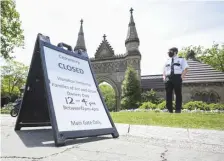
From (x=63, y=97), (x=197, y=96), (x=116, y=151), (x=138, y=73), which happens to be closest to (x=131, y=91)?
(x=138, y=73)

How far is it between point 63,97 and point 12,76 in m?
52.7

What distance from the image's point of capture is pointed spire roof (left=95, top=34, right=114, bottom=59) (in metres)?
37.4

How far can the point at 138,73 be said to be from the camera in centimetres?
3241

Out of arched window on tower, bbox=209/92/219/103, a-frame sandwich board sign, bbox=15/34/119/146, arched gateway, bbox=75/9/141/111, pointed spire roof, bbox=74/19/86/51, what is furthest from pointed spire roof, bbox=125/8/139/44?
a-frame sandwich board sign, bbox=15/34/119/146

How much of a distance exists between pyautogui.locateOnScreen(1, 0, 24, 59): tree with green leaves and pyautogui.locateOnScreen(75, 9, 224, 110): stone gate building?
688 cm

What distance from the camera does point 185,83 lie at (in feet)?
90.4

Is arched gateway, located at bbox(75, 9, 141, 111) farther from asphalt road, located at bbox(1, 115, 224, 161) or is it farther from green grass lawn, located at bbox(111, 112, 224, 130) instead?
asphalt road, located at bbox(1, 115, 224, 161)

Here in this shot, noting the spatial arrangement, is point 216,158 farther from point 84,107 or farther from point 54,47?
point 54,47

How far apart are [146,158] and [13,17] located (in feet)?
80.7

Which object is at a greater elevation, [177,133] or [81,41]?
[81,41]

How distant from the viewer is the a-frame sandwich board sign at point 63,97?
306cm

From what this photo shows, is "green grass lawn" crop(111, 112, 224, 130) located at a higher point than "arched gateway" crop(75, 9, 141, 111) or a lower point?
lower

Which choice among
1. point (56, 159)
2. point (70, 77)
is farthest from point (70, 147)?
point (70, 77)

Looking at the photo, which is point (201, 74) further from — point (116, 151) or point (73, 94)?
point (116, 151)
